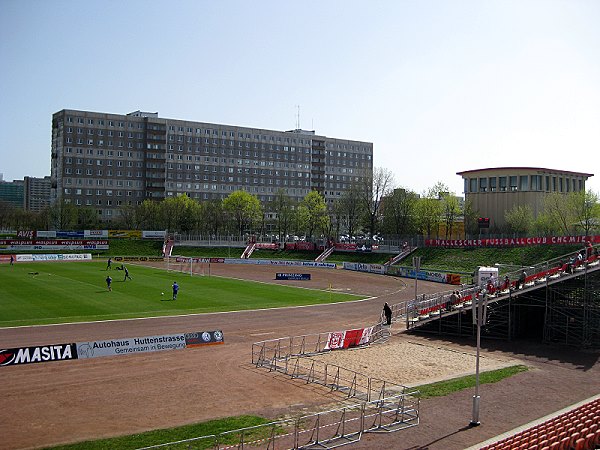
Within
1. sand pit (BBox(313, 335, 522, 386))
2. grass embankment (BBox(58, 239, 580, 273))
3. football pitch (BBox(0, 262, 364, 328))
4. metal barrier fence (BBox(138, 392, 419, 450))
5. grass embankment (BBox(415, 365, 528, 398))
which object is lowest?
sand pit (BBox(313, 335, 522, 386))

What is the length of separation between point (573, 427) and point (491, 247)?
7533 centimetres

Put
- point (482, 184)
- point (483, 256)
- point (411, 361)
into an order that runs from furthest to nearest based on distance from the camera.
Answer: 1. point (482, 184)
2. point (483, 256)
3. point (411, 361)

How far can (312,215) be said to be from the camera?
137500 mm

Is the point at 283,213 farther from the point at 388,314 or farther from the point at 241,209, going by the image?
the point at 388,314

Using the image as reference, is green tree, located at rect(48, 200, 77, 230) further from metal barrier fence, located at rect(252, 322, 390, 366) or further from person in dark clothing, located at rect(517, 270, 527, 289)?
person in dark clothing, located at rect(517, 270, 527, 289)

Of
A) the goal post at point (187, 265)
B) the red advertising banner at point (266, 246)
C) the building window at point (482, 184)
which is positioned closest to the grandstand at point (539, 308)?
the goal post at point (187, 265)

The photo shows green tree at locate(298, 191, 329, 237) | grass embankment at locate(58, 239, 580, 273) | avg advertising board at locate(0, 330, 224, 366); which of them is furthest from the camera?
green tree at locate(298, 191, 329, 237)

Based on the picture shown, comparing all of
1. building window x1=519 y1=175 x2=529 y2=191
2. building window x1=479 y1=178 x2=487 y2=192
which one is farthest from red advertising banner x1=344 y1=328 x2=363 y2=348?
building window x1=479 y1=178 x2=487 y2=192

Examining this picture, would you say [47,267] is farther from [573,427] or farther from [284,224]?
[573,427]

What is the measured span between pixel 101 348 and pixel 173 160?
5002 inches

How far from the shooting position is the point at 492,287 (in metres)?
42.3

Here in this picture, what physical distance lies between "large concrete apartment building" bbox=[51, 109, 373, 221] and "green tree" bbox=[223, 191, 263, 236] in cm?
2234

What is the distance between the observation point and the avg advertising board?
3020 centimetres

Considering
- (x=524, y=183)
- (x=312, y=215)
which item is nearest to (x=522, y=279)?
(x=524, y=183)
